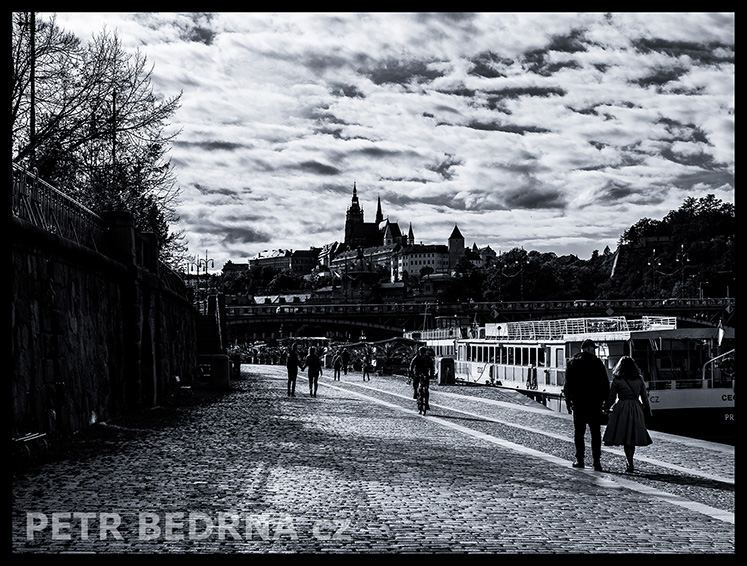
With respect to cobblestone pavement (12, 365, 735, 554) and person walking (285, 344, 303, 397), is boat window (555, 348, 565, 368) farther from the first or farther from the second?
cobblestone pavement (12, 365, 735, 554)

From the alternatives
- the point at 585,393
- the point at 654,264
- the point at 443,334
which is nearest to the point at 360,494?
the point at 585,393

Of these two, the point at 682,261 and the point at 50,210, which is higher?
the point at 682,261

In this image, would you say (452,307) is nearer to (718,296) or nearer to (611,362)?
(718,296)

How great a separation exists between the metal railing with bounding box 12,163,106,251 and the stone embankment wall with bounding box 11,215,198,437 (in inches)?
16.1

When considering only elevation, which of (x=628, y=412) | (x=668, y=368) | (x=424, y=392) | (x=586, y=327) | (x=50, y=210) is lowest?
(x=668, y=368)

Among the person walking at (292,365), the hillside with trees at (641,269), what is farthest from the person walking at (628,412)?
the hillside with trees at (641,269)

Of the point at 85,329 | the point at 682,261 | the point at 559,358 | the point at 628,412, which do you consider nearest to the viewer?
the point at 628,412

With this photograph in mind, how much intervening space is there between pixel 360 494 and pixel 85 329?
29.0ft

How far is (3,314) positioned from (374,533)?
3.81 metres

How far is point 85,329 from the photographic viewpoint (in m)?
16.4

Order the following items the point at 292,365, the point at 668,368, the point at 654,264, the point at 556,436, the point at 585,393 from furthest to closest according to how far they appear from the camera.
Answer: the point at 654,264 → the point at 668,368 → the point at 292,365 → the point at 556,436 → the point at 585,393

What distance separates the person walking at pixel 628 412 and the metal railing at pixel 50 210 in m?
8.45

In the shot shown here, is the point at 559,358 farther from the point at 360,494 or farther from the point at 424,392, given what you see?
the point at 360,494
